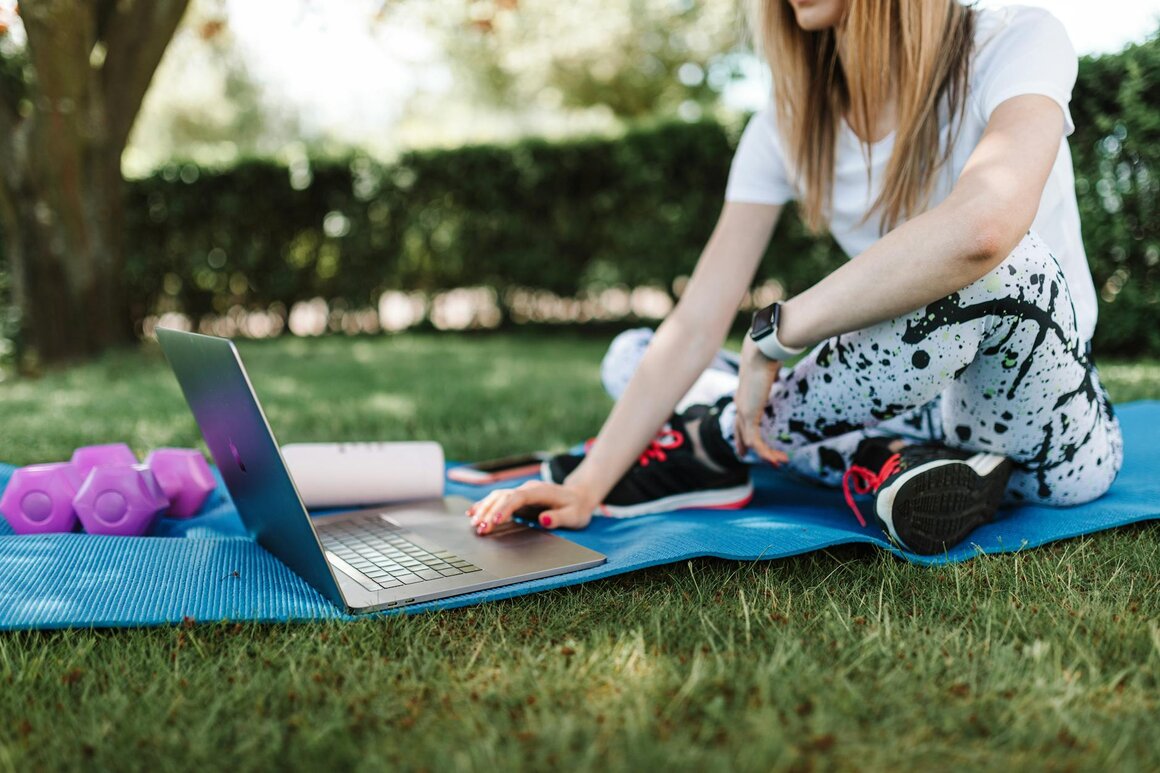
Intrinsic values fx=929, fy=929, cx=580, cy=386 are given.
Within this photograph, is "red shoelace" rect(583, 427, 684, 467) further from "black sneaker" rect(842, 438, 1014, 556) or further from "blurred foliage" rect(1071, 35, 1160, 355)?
"blurred foliage" rect(1071, 35, 1160, 355)

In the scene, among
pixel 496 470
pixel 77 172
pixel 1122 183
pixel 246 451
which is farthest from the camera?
pixel 77 172

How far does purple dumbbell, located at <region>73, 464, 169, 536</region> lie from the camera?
1896 millimetres

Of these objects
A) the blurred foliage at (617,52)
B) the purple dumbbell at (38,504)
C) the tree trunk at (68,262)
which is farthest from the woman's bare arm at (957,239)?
the blurred foliage at (617,52)

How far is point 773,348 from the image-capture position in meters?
1.65

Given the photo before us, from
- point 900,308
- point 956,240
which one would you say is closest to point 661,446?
point 900,308

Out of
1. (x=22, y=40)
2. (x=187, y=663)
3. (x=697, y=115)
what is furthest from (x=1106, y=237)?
(x=22, y=40)

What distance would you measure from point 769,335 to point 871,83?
0.59 meters

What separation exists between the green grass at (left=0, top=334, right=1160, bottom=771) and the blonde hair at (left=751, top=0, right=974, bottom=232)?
773 mm

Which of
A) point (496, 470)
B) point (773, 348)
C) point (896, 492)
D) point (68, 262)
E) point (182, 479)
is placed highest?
point (773, 348)

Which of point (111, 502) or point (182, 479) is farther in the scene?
point (182, 479)

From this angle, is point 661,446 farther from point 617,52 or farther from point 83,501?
point 617,52

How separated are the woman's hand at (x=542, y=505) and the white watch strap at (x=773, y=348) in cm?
48

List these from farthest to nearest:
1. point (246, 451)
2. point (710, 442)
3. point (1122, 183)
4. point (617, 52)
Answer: point (617, 52) < point (1122, 183) < point (710, 442) < point (246, 451)

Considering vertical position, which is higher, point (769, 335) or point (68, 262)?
point (769, 335)
